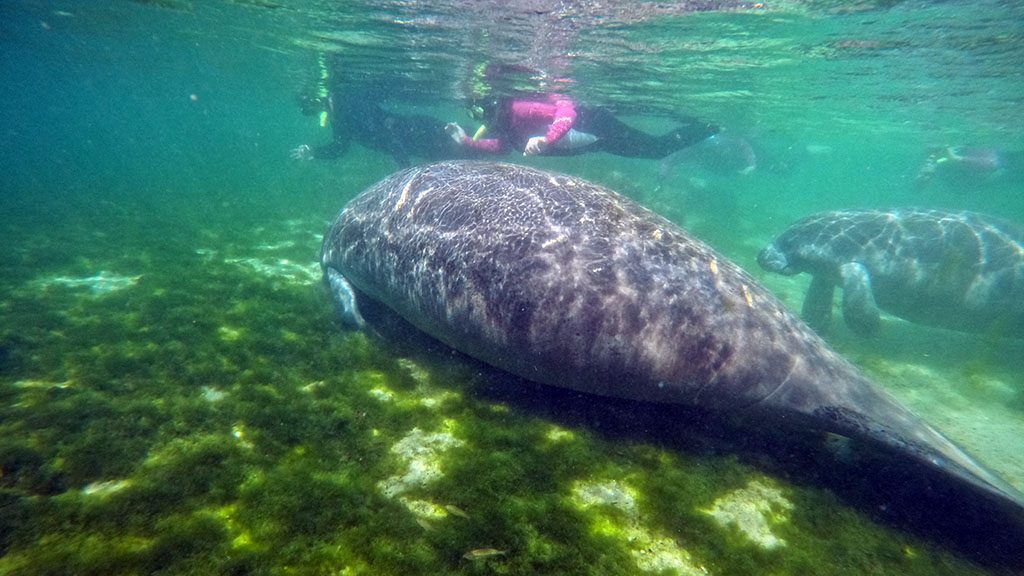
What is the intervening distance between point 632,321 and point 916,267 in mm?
8543

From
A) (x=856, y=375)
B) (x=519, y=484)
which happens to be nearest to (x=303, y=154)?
(x=519, y=484)

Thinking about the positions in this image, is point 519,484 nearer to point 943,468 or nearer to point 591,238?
point 591,238

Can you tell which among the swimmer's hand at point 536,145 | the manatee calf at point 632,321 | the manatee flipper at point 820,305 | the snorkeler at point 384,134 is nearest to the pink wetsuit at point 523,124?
the snorkeler at point 384,134

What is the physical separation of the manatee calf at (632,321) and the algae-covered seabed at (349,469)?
520 mm

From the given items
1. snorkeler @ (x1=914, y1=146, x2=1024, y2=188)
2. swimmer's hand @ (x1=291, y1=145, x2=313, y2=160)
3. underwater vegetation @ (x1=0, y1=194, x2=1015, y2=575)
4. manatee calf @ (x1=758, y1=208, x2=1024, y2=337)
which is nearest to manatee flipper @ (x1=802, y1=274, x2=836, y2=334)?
manatee calf @ (x1=758, y1=208, x2=1024, y2=337)

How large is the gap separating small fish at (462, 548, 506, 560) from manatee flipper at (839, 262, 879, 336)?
8888mm

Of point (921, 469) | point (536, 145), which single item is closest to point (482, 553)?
point (921, 469)

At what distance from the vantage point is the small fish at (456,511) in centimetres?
316

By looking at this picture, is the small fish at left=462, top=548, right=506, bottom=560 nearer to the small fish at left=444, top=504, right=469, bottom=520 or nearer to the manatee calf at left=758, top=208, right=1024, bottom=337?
the small fish at left=444, top=504, right=469, bottom=520

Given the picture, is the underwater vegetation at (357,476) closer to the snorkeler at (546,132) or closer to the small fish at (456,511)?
the small fish at (456,511)

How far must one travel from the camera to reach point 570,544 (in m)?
2.98

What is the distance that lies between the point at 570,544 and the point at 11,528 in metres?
3.61

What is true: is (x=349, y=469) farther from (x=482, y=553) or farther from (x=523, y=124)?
(x=523, y=124)

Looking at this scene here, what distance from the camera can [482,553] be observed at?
2832mm
